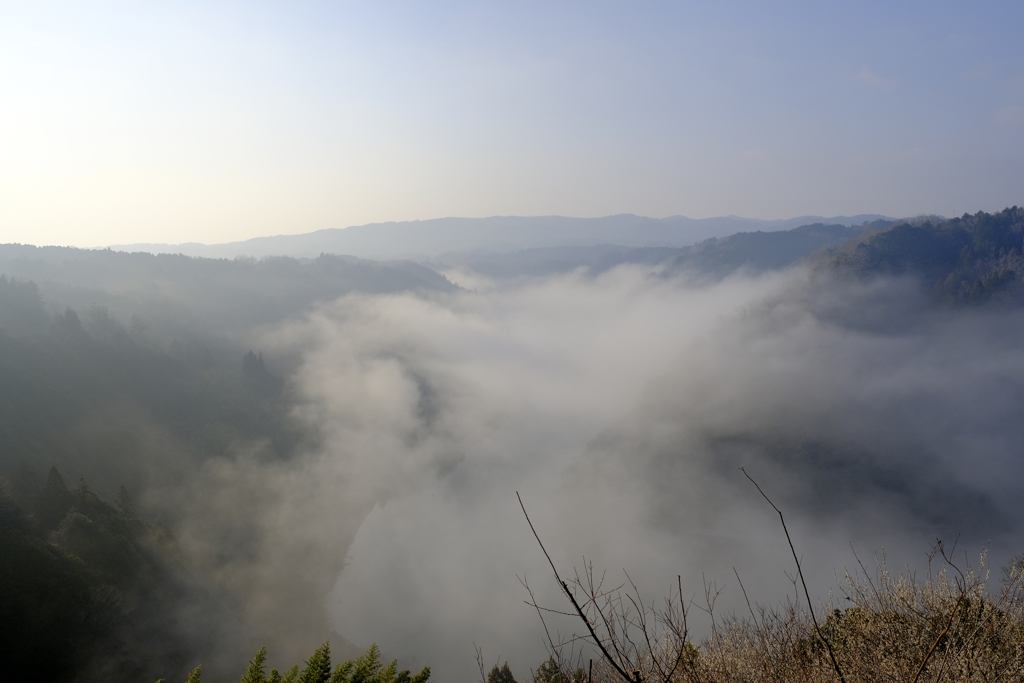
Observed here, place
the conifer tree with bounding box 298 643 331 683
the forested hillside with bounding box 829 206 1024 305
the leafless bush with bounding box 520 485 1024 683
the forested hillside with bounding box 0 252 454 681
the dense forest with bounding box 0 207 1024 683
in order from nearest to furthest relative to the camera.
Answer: the conifer tree with bounding box 298 643 331 683 < the leafless bush with bounding box 520 485 1024 683 < the forested hillside with bounding box 0 252 454 681 < the dense forest with bounding box 0 207 1024 683 < the forested hillside with bounding box 829 206 1024 305

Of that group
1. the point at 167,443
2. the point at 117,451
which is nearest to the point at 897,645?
the point at 117,451

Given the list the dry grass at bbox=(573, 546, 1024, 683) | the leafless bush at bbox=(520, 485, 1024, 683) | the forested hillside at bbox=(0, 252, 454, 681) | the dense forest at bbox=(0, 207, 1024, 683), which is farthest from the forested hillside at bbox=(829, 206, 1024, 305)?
the dry grass at bbox=(573, 546, 1024, 683)

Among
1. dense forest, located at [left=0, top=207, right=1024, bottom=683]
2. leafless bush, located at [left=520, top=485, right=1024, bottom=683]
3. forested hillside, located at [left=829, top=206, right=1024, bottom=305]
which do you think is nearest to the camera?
leafless bush, located at [left=520, top=485, right=1024, bottom=683]

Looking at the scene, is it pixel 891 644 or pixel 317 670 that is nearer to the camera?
pixel 317 670

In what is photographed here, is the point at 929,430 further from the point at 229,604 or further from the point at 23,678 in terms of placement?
the point at 23,678

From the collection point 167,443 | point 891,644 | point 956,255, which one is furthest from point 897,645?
point 956,255

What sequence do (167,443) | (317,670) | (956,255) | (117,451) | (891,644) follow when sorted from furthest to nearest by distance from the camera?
(956,255), (167,443), (117,451), (891,644), (317,670)

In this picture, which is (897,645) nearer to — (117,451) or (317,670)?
(317,670)

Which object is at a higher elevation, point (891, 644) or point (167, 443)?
point (891, 644)

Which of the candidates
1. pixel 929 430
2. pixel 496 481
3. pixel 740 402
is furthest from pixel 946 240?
pixel 496 481

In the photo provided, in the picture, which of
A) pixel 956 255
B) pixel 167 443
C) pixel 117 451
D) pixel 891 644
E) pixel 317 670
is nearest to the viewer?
pixel 317 670

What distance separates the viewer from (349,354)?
101062mm

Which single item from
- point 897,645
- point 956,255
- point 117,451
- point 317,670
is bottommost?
point 117,451

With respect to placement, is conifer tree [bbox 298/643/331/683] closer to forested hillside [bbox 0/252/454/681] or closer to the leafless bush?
the leafless bush
